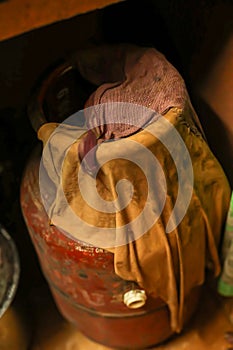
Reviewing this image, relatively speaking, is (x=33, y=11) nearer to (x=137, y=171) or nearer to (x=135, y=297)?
(x=137, y=171)

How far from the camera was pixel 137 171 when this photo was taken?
927 millimetres

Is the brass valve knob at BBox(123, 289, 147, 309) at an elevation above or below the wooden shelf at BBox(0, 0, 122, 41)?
below

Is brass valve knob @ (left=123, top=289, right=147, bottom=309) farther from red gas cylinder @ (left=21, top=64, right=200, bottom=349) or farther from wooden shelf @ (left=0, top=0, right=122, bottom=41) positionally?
wooden shelf @ (left=0, top=0, right=122, bottom=41)

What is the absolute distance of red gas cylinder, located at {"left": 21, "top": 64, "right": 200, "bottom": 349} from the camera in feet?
3.39

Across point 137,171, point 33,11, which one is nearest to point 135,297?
point 137,171

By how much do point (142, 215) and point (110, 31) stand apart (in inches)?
17.2

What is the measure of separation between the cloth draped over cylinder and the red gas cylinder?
0.10 ft

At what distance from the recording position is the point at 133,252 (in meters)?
1.00

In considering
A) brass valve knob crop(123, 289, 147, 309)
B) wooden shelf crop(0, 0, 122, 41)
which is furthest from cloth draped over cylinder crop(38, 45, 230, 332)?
wooden shelf crop(0, 0, 122, 41)

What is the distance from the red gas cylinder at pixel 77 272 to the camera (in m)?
1.03

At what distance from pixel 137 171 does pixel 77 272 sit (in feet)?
0.86

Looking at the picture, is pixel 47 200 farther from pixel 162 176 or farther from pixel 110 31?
pixel 110 31

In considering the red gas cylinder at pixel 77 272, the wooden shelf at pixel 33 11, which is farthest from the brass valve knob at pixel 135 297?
the wooden shelf at pixel 33 11

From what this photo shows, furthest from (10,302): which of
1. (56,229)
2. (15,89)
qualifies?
(15,89)
